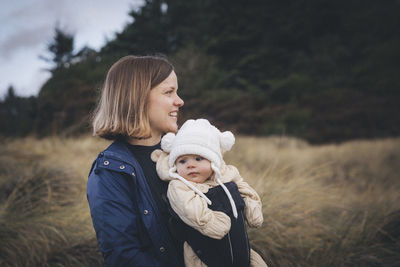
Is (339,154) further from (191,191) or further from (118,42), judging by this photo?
(118,42)

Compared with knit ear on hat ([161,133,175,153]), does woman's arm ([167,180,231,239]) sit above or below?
below

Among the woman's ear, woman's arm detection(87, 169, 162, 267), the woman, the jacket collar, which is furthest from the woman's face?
woman's arm detection(87, 169, 162, 267)

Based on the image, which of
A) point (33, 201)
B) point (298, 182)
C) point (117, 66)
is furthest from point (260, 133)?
point (117, 66)

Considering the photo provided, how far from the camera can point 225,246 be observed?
1384mm

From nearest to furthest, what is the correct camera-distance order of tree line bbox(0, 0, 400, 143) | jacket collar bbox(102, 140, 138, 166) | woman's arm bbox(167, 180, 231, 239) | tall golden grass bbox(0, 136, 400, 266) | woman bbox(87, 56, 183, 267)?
1. woman's arm bbox(167, 180, 231, 239)
2. woman bbox(87, 56, 183, 267)
3. jacket collar bbox(102, 140, 138, 166)
4. tall golden grass bbox(0, 136, 400, 266)
5. tree line bbox(0, 0, 400, 143)

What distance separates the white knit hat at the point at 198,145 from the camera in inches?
55.4

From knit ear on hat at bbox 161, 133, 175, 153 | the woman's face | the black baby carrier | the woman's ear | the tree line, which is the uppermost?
the tree line

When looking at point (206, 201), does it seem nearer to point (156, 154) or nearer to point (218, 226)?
point (218, 226)

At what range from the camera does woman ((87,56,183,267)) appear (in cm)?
135

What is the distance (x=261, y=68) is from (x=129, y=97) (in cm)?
1934

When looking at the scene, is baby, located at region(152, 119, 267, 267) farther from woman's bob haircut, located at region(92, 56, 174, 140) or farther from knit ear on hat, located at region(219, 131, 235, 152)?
woman's bob haircut, located at region(92, 56, 174, 140)

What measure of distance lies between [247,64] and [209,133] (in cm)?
1960

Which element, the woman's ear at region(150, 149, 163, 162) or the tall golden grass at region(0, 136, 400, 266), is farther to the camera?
the tall golden grass at region(0, 136, 400, 266)

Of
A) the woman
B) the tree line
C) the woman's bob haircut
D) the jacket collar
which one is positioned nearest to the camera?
the woman
